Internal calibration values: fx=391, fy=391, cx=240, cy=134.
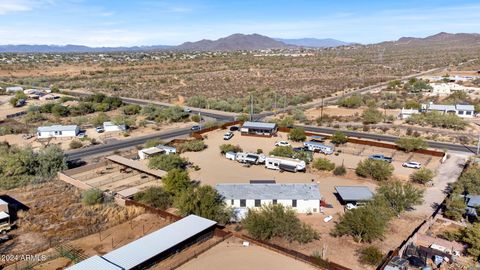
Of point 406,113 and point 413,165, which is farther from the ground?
point 406,113

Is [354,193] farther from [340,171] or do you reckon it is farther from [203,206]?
[203,206]

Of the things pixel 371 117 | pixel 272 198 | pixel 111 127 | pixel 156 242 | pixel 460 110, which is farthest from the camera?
pixel 460 110

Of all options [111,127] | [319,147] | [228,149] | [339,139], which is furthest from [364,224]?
[111,127]

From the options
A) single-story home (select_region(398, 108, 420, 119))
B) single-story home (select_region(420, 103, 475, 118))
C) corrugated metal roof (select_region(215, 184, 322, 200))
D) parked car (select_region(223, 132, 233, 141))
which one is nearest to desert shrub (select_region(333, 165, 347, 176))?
corrugated metal roof (select_region(215, 184, 322, 200))

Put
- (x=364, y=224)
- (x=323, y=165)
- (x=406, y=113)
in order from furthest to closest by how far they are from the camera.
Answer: (x=406, y=113) < (x=323, y=165) < (x=364, y=224)

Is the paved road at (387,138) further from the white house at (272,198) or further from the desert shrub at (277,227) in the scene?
the desert shrub at (277,227)

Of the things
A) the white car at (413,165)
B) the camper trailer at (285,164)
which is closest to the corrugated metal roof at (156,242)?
the camper trailer at (285,164)

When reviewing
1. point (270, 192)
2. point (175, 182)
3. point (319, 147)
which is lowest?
point (319, 147)
